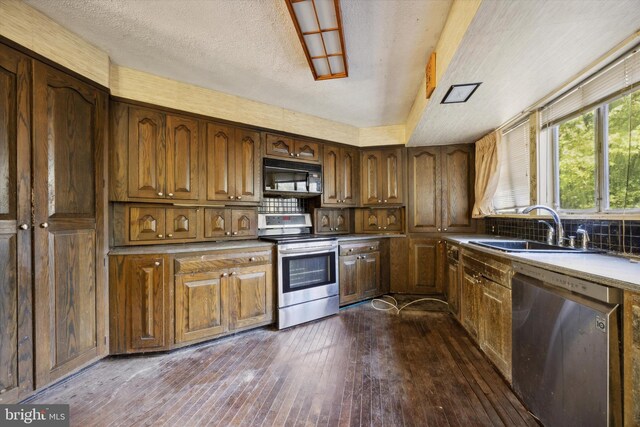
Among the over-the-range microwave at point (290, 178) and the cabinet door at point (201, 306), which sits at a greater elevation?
the over-the-range microwave at point (290, 178)

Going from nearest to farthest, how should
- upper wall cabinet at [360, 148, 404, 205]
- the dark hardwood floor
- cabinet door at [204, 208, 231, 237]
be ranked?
1. the dark hardwood floor
2. cabinet door at [204, 208, 231, 237]
3. upper wall cabinet at [360, 148, 404, 205]

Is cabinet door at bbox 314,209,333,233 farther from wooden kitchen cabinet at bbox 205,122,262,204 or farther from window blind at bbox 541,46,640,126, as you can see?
window blind at bbox 541,46,640,126

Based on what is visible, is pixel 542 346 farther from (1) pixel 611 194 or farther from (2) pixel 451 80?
(2) pixel 451 80

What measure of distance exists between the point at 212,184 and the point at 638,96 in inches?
131

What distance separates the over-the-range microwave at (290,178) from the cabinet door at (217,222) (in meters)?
0.53

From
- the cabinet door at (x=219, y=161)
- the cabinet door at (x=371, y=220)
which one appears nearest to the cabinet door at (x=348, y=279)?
the cabinet door at (x=371, y=220)

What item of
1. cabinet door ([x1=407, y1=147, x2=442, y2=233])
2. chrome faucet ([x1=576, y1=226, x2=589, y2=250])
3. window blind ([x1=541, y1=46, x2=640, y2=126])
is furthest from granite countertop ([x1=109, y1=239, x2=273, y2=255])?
window blind ([x1=541, y1=46, x2=640, y2=126])

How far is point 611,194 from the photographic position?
73.0 inches

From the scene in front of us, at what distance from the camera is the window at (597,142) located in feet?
5.53

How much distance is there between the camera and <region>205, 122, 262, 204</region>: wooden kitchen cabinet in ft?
9.17

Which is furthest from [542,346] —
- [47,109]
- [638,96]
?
[47,109]

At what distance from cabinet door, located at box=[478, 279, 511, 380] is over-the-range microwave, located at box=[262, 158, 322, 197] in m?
2.16

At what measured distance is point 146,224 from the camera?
257cm

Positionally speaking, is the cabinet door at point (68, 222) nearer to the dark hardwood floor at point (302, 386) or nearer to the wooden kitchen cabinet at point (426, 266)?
the dark hardwood floor at point (302, 386)
